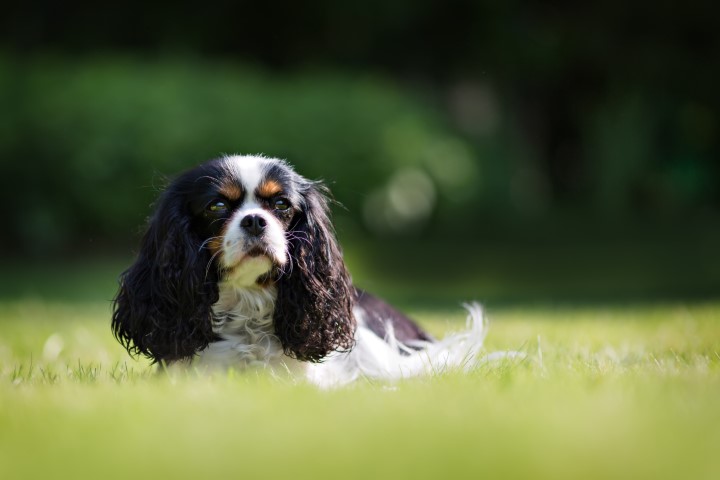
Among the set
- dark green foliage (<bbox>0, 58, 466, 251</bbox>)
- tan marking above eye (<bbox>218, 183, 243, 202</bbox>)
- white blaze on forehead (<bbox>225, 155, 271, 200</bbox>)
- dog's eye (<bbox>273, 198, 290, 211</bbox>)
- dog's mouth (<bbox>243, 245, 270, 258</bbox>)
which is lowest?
dark green foliage (<bbox>0, 58, 466, 251</bbox>)

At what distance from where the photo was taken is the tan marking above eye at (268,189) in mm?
3320

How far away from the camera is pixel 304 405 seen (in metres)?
2.41

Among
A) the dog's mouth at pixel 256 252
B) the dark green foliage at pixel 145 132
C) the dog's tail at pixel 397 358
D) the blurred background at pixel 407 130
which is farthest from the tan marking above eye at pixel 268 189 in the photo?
the dark green foliage at pixel 145 132

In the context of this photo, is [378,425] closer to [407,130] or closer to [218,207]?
[218,207]

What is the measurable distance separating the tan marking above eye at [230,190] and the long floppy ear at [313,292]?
0.91 ft

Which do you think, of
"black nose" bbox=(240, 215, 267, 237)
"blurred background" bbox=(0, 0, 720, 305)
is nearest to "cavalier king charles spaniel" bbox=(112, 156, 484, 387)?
"black nose" bbox=(240, 215, 267, 237)

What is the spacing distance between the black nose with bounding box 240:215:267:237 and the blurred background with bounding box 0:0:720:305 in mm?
5110

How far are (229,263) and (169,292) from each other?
0.93 feet

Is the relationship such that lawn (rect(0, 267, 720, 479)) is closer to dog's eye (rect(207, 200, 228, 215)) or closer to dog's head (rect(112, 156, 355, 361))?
dog's head (rect(112, 156, 355, 361))

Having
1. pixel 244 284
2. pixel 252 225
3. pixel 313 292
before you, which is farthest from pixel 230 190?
pixel 313 292

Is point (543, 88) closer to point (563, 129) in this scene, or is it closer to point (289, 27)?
point (563, 129)

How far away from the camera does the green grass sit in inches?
72.8

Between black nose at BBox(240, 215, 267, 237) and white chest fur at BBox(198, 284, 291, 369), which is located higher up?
black nose at BBox(240, 215, 267, 237)

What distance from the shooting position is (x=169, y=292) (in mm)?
3340
